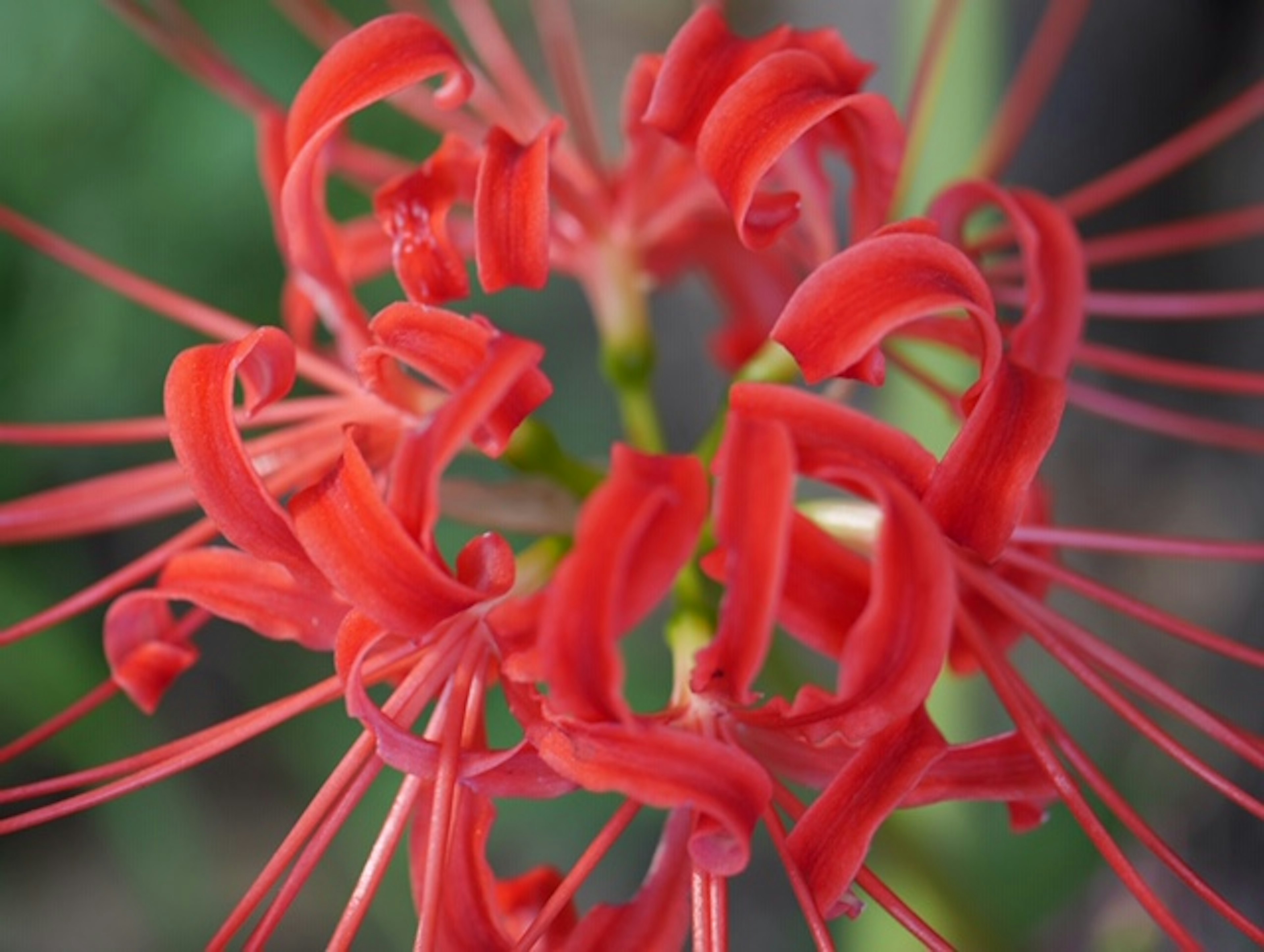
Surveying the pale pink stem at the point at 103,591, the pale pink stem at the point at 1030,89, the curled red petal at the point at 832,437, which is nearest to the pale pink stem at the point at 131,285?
the pale pink stem at the point at 103,591

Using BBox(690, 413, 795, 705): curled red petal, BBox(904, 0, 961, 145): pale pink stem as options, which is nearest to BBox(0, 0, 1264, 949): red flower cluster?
BBox(690, 413, 795, 705): curled red petal

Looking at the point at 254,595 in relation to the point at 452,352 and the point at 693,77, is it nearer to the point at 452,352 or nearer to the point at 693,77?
the point at 452,352

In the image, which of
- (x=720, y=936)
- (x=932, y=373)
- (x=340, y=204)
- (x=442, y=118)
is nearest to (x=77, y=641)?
(x=340, y=204)

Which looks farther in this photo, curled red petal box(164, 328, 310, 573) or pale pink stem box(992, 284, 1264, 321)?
pale pink stem box(992, 284, 1264, 321)

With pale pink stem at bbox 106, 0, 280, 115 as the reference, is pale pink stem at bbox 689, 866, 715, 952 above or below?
below

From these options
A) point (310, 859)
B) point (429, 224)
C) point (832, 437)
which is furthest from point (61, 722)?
point (832, 437)

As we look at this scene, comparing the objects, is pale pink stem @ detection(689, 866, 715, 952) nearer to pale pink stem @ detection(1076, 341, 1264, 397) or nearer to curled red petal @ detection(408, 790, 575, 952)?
curled red petal @ detection(408, 790, 575, 952)

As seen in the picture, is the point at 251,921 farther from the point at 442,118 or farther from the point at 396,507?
the point at 396,507
